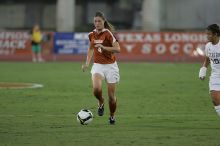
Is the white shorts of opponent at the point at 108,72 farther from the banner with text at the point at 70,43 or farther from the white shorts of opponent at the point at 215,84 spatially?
the banner with text at the point at 70,43

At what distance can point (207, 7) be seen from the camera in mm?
54969

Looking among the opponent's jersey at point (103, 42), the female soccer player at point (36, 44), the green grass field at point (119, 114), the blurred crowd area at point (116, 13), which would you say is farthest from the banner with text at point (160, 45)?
the opponent's jersey at point (103, 42)

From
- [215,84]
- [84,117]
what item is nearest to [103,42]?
[84,117]

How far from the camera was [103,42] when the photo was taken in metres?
14.2

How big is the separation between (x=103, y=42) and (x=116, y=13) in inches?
1693

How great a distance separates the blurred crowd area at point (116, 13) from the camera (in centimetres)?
5531

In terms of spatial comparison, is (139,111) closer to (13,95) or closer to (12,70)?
(13,95)

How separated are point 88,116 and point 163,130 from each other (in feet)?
4.95

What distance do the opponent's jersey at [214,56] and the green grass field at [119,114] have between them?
1.07 m

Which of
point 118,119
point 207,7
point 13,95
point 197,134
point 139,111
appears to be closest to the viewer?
point 197,134

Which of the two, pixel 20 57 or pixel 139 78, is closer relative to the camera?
pixel 139 78

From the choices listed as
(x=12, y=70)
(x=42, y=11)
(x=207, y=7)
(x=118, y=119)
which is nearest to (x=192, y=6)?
(x=207, y=7)

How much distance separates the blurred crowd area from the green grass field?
2661 centimetres

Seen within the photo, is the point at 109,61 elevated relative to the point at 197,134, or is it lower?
elevated
